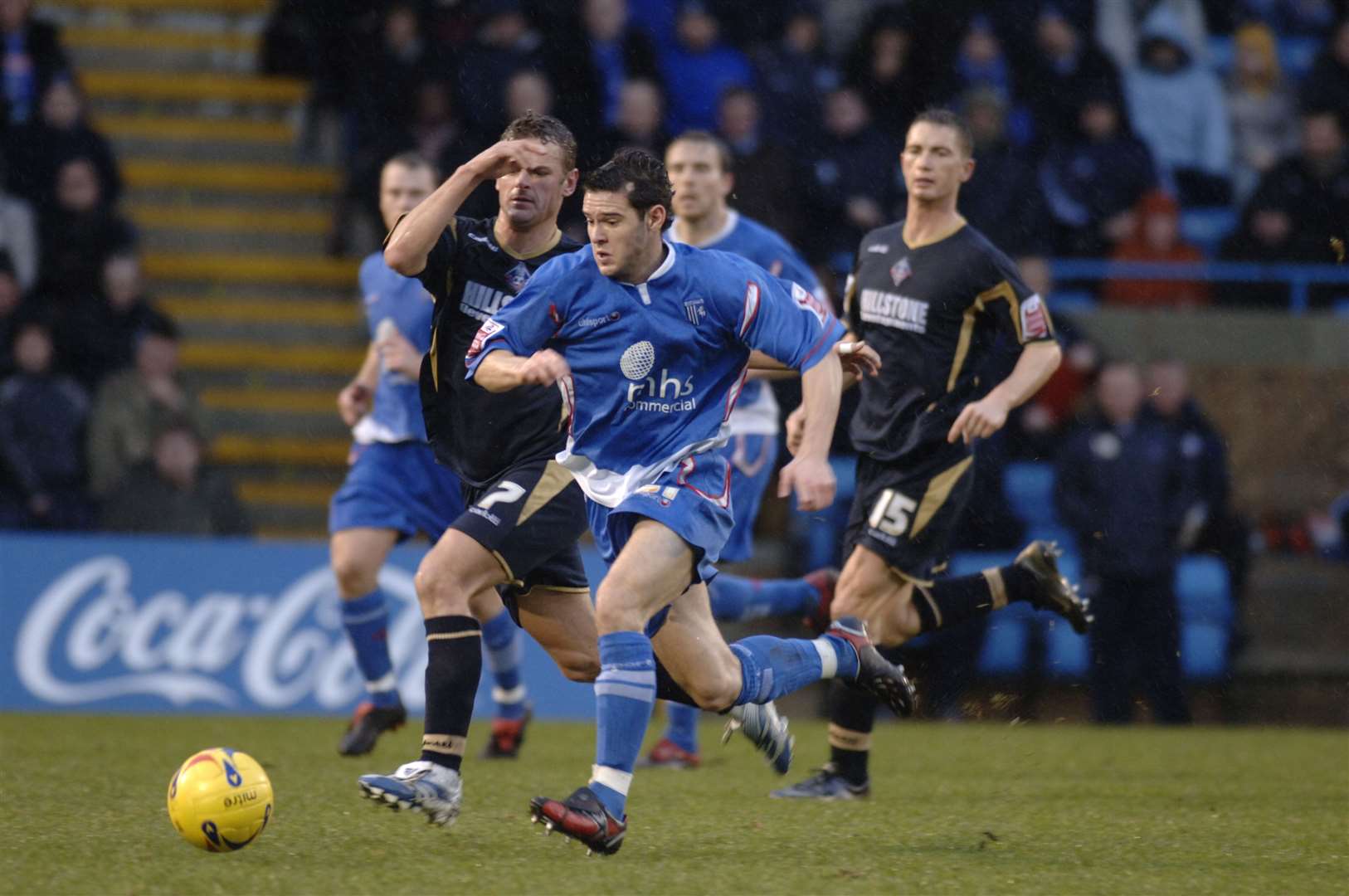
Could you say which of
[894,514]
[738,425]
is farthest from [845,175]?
[894,514]

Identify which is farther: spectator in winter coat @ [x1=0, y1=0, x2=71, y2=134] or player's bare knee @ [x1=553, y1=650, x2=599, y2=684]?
spectator in winter coat @ [x1=0, y1=0, x2=71, y2=134]

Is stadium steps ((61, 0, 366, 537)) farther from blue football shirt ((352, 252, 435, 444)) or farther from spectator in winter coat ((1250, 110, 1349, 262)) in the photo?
spectator in winter coat ((1250, 110, 1349, 262))

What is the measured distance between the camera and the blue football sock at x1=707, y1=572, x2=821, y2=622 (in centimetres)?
858

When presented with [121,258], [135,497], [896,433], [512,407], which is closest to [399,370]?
[512,407]

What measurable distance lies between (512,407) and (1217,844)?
2.74m

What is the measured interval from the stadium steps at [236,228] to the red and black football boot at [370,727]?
507 centimetres

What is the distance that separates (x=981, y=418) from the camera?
22.8 feet

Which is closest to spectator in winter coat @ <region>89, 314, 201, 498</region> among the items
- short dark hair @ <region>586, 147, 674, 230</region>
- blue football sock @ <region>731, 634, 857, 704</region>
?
blue football sock @ <region>731, 634, 857, 704</region>

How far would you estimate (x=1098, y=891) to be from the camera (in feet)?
16.6

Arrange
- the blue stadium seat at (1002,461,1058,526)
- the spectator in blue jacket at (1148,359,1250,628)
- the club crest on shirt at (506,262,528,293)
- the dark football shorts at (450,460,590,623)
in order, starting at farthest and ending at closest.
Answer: the blue stadium seat at (1002,461,1058,526)
the spectator in blue jacket at (1148,359,1250,628)
the club crest on shirt at (506,262,528,293)
the dark football shorts at (450,460,590,623)

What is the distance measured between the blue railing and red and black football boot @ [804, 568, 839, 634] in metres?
5.50

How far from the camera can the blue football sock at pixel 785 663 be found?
6035 mm

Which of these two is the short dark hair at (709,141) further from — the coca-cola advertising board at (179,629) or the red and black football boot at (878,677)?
the coca-cola advertising board at (179,629)

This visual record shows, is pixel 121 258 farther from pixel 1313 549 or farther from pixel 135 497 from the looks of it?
pixel 1313 549
